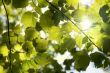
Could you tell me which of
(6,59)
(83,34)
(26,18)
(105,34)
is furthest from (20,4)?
(6,59)

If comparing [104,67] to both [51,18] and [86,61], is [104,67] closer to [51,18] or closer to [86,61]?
[86,61]

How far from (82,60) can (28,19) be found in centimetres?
45

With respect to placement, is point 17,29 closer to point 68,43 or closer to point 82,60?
point 68,43

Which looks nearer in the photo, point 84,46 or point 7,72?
point 84,46

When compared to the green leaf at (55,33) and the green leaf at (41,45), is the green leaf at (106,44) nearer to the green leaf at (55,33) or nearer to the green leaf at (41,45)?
the green leaf at (55,33)

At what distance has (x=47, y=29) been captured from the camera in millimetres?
1562

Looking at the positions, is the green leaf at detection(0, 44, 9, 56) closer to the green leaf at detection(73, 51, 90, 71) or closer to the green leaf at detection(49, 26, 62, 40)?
the green leaf at detection(49, 26, 62, 40)

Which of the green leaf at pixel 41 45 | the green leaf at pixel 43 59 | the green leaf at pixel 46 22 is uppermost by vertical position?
the green leaf at pixel 46 22

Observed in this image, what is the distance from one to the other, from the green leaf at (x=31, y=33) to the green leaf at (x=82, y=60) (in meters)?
0.39

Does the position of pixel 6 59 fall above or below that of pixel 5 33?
below

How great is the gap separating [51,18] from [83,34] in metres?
0.22

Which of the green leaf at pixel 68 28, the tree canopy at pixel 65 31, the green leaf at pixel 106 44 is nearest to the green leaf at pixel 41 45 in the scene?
the tree canopy at pixel 65 31

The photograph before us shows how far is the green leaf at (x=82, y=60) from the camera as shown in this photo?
4.74 feet

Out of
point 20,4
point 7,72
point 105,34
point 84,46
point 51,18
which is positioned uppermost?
point 20,4
